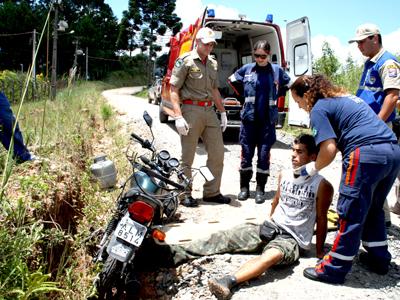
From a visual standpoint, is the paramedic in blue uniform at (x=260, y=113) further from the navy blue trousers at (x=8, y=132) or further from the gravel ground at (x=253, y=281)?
the navy blue trousers at (x=8, y=132)

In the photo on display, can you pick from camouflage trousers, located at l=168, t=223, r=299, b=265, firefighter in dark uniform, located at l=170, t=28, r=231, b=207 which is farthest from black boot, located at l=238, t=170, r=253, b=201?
camouflage trousers, located at l=168, t=223, r=299, b=265

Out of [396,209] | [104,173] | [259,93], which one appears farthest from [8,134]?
[396,209]

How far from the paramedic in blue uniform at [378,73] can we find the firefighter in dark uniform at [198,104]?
1488mm

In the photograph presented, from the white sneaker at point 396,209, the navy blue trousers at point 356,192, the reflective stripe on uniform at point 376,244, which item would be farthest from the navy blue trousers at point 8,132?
the white sneaker at point 396,209

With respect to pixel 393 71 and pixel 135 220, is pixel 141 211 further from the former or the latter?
pixel 393 71

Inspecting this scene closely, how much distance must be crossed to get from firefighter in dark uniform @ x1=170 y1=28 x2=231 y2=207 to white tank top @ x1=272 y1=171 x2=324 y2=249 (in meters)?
1.31

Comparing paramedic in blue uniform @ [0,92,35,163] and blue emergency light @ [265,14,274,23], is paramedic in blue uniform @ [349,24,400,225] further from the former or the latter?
blue emergency light @ [265,14,274,23]

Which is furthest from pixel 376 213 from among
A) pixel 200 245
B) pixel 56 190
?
pixel 56 190

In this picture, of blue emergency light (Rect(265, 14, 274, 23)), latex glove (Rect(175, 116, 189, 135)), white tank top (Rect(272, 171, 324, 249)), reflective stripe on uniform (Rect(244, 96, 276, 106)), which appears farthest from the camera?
blue emergency light (Rect(265, 14, 274, 23))

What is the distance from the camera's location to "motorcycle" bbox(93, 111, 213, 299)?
103 inches

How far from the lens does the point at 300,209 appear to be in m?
3.05

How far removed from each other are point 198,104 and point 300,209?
1.77m

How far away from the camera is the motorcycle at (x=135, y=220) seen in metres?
2.63

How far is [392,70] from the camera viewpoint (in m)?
3.23
